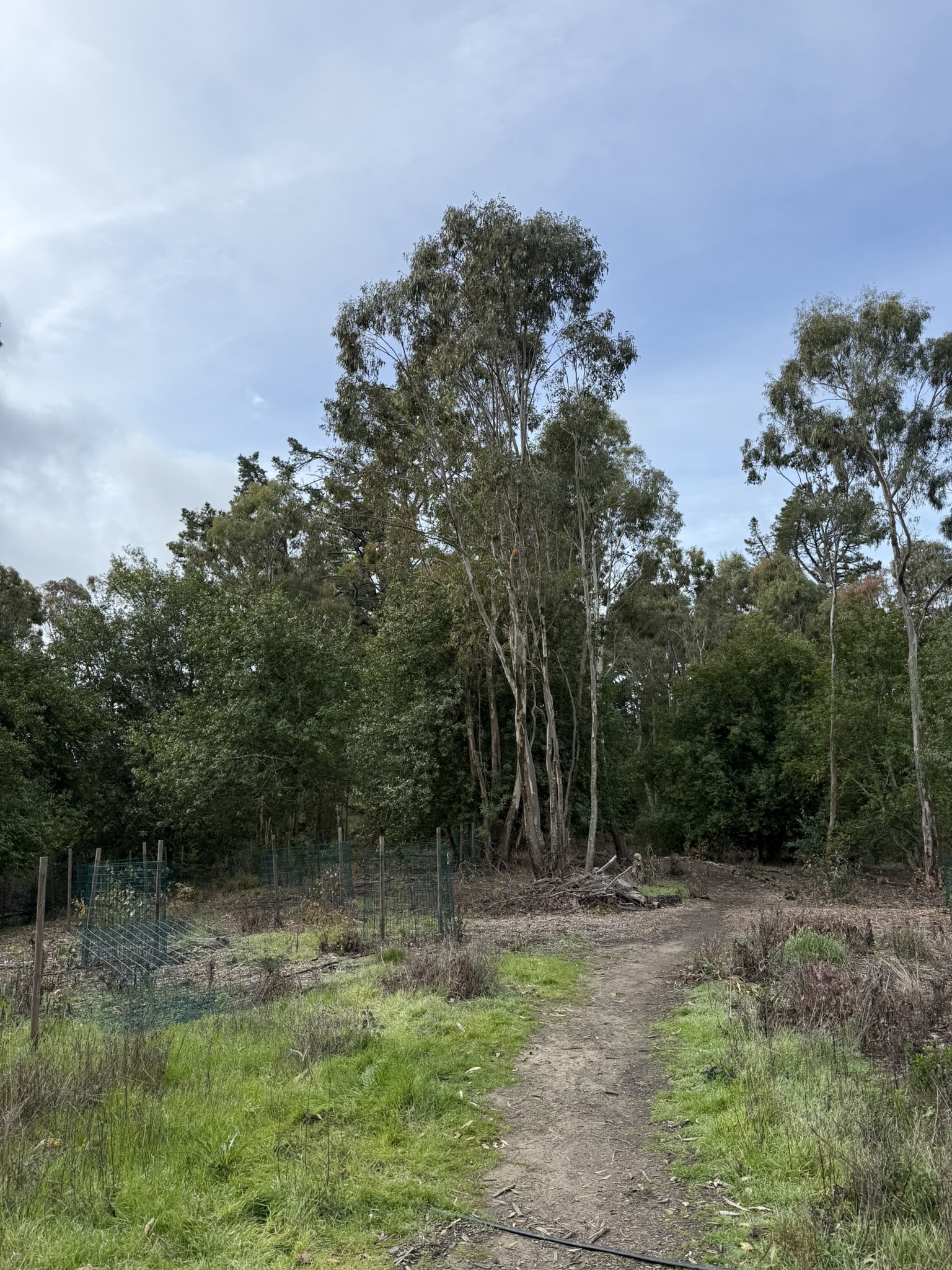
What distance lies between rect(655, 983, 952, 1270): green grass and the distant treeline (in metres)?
14.5

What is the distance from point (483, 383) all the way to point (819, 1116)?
19.5m

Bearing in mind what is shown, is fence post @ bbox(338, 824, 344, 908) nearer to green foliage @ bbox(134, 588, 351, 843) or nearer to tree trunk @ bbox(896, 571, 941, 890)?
green foliage @ bbox(134, 588, 351, 843)

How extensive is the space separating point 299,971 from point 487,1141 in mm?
5583

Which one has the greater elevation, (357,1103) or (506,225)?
(506,225)

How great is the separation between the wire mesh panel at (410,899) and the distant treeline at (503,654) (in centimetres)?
578

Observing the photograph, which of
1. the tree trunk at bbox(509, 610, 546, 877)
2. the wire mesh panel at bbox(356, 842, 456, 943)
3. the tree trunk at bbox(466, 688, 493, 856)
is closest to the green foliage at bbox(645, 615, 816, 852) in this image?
the tree trunk at bbox(466, 688, 493, 856)

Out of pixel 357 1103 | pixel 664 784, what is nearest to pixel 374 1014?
pixel 357 1103

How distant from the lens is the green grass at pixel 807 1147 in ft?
12.0

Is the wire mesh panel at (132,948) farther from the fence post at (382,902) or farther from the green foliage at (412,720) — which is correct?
the green foliage at (412,720)

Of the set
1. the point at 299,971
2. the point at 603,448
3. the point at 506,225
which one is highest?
the point at 506,225

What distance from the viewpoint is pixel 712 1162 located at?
4.84m

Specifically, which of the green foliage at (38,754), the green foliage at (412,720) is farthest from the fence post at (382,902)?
the green foliage at (38,754)

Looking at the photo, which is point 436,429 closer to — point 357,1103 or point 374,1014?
point 374,1014

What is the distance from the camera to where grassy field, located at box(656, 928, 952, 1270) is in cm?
372
